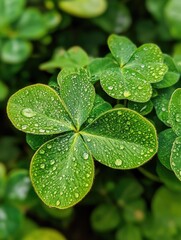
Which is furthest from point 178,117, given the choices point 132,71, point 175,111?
point 132,71

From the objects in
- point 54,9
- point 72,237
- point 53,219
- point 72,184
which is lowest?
point 72,237

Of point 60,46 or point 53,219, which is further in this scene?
point 60,46

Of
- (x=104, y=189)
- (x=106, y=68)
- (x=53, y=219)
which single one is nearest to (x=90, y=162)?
(x=106, y=68)

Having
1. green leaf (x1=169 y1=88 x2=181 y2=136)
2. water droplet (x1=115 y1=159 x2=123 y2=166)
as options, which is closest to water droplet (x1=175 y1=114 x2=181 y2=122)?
green leaf (x1=169 y1=88 x2=181 y2=136)

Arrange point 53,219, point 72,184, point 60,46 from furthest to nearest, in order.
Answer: point 60,46 → point 53,219 → point 72,184

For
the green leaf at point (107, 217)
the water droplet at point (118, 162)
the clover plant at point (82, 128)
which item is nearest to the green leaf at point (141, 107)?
the clover plant at point (82, 128)

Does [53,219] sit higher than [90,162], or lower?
lower

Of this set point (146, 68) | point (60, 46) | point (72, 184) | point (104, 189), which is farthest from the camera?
point (60, 46)

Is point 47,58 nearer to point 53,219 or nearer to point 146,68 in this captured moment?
point 53,219
